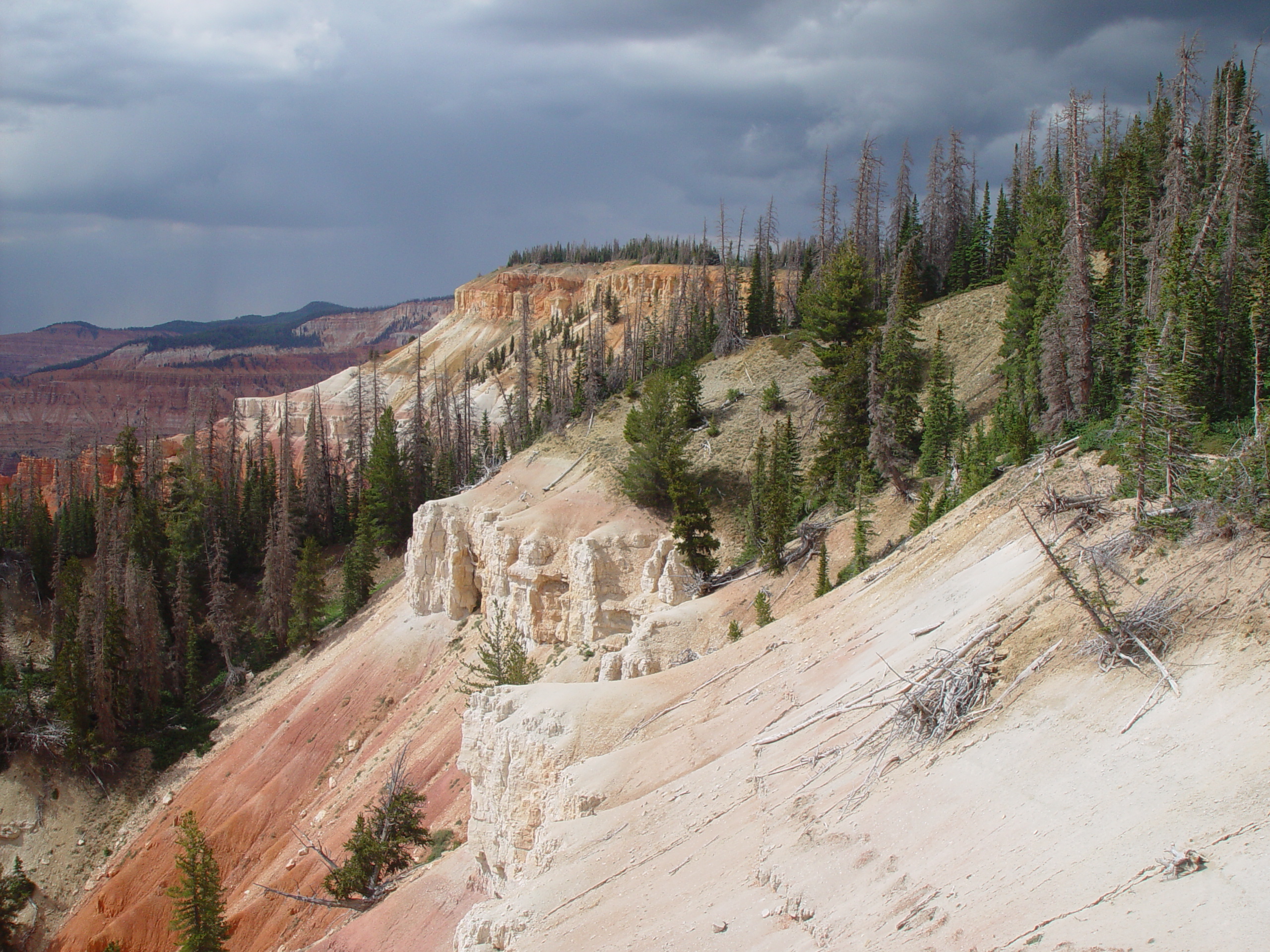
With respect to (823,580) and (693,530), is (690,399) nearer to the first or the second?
(693,530)

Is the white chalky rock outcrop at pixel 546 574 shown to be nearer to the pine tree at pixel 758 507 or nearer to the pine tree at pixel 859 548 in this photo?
the pine tree at pixel 758 507

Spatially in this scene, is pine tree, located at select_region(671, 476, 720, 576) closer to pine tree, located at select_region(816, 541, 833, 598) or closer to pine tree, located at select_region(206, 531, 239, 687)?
pine tree, located at select_region(816, 541, 833, 598)

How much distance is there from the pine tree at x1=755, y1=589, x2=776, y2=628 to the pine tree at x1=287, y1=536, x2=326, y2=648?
3312 cm

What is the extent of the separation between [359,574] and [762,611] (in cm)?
3619

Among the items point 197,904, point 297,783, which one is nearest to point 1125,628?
point 197,904

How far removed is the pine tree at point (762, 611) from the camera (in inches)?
998

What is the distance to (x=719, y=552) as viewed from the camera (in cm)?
3825

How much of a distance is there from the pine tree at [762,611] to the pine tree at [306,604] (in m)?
33.1

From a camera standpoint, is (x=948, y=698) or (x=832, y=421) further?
(x=832, y=421)

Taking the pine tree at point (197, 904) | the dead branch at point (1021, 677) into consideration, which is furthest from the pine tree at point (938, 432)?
the pine tree at point (197, 904)

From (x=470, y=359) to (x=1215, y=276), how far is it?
11889 cm

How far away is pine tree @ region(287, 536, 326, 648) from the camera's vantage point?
166 feet

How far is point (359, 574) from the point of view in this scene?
177 feet

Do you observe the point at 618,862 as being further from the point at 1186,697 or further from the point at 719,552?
the point at 719,552
